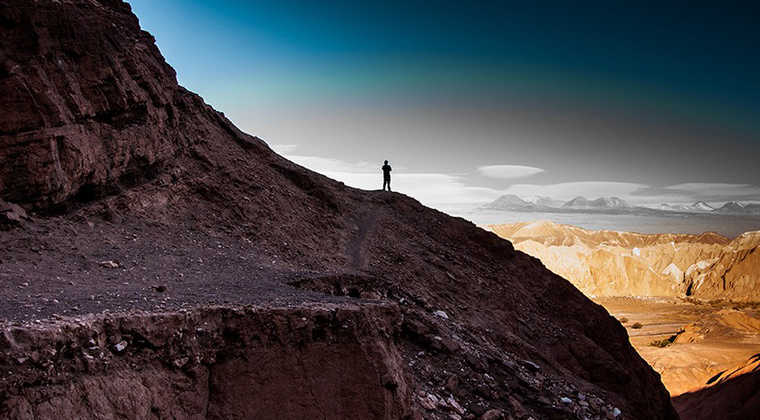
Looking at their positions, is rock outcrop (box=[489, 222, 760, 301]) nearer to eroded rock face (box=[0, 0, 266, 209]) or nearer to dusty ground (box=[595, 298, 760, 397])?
dusty ground (box=[595, 298, 760, 397])

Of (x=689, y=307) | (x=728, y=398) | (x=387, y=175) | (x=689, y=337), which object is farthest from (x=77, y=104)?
(x=689, y=307)

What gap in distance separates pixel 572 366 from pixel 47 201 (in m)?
13.5

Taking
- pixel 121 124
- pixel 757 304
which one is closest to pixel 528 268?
pixel 121 124

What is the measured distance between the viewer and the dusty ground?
2994 cm

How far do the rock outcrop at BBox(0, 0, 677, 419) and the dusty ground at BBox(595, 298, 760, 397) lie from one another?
19375 millimetres

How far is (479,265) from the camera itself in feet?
52.1

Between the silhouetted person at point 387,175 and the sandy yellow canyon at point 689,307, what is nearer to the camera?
the silhouetted person at point 387,175

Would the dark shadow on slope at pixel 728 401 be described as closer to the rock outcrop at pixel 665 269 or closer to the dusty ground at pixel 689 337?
the dusty ground at pixel 689 337

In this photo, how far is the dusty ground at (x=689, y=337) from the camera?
29938 millimetres

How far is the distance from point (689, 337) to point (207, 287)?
46.8 metres

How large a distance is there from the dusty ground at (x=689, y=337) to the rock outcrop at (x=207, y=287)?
19.4 m

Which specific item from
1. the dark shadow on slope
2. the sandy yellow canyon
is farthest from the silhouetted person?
the sandy yellow canyon

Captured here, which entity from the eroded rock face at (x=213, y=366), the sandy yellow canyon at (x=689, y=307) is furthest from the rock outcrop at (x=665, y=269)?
the eroded rock face at (x=213, y=366)

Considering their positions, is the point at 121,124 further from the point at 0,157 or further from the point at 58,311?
the point at 58,311
